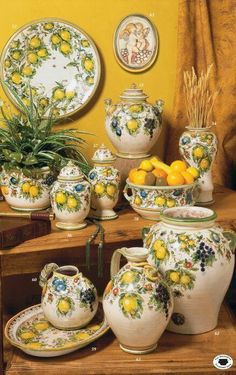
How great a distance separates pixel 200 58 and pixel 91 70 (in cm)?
39

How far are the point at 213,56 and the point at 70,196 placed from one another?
814 mm

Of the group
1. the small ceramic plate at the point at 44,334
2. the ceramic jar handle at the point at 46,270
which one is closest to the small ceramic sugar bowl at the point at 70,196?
the ceramic jar handle at the point at 46,270

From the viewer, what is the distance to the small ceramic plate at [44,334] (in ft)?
4.53

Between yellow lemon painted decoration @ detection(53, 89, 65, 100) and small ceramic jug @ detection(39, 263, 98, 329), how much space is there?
698 mm

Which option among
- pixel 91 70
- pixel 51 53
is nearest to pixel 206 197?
pixel 91 70

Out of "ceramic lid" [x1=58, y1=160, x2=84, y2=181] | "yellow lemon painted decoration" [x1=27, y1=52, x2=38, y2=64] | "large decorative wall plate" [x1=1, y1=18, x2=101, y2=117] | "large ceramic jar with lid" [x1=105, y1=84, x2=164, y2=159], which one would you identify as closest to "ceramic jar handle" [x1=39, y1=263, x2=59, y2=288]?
"ceramic lid" [x1=58, y1=160, x2=84, y2=181]

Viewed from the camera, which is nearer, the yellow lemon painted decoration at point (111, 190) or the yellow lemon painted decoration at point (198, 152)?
the yellow lemon painted decoration at point (111, 190)

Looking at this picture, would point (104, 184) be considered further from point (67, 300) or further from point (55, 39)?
point (55, 39)

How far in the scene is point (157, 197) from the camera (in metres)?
1.68

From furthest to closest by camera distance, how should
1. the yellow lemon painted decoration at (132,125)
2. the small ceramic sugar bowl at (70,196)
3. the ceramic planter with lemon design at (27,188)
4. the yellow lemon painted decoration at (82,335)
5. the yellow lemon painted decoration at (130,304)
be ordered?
the yellow lemon painted decoration at (132,125)
the ceramic planter with lemon design at (27,188)
the small ceramic sugar bowl at (70,196)
the yellow lemon painted decoration at (82,335)
the yellow lemon painted decoration at (130,304)

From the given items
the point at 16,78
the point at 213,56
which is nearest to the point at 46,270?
the point at 16,78

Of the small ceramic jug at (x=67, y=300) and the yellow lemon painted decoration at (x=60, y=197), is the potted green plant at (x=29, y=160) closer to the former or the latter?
the yellow lemon painted decoration at (x=60, y=197)

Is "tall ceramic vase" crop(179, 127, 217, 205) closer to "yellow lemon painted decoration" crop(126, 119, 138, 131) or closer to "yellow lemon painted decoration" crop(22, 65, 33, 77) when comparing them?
"yellow lemon painted decoration" crop(126, 119, 138, 131)

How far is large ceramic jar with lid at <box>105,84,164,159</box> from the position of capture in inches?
71.7
